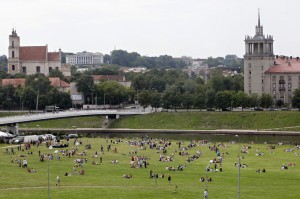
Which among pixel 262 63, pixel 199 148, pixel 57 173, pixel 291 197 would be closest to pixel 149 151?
pixel 199 148

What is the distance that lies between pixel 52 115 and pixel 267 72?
4869cm

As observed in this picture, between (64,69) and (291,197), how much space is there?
14047 centimetres

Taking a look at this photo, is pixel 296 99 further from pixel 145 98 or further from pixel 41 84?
pixel 41 84

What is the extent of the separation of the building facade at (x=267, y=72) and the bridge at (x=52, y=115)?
2517 centimetres

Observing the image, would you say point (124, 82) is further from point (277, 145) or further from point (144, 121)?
point (277, 145)

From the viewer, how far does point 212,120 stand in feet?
403

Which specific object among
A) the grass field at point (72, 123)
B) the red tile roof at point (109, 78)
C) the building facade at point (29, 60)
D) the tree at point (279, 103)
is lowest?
the grass field at point (72, 123)

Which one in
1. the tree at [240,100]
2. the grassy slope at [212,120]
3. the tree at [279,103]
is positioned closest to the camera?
the grassy slope at [212,120]

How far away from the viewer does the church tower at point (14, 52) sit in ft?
607

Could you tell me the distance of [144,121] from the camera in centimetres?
12712

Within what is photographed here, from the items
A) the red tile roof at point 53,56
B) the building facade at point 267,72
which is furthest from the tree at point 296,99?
the red tile roof at point 53,56

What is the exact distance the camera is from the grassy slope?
118125mm

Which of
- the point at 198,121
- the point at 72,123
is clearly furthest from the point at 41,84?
the point at 198,121

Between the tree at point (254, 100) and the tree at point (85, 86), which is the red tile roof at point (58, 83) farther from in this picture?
the tree at point (254, 100)
